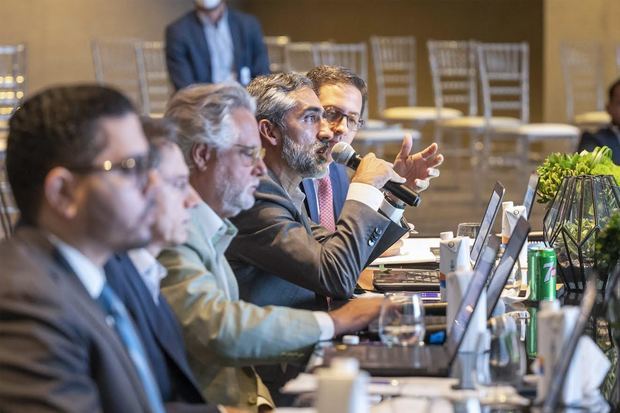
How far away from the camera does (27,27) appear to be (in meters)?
9.45

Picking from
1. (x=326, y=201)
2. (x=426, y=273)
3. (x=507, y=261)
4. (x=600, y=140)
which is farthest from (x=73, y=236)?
(x=600, y=140)

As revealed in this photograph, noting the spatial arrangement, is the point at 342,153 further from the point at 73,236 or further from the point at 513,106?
the point at 513,106

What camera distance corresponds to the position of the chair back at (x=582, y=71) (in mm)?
9664

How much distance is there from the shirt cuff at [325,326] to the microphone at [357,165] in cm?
77

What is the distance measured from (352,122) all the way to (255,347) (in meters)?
1.47

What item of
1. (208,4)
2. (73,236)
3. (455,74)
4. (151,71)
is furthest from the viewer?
(455,74)

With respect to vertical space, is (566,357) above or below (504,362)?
above

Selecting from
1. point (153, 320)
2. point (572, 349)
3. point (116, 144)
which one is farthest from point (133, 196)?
point (572, 349)

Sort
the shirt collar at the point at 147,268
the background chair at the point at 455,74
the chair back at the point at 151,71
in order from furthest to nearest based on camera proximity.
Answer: the background chair at the point at 455,74 → the chair back at the point at 151,71 → the shirt collar at the point at 147,268

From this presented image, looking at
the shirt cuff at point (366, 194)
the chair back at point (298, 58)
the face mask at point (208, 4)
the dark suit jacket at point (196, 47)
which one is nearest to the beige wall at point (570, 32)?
the chair back at point (298, 58)

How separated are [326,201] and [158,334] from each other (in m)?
1.73

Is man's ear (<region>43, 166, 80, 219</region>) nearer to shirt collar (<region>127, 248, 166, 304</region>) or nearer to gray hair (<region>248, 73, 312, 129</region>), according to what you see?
shirt collar (<region>127, 248, 166, 304</region>)

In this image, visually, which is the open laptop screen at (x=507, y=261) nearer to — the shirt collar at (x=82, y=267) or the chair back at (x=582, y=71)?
the shirt collar at (x=82, y=267)

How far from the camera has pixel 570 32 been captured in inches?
404
